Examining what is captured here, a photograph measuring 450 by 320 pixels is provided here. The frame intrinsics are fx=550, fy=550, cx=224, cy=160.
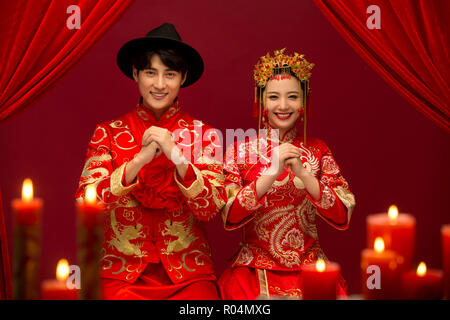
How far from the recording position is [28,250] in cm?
101

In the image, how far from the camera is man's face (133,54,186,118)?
2.14m

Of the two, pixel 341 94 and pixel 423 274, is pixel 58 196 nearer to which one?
pixel 341 94

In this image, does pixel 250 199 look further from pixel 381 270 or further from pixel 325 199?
pixel 381 270

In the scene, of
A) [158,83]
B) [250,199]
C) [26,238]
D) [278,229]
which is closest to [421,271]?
[26,238]

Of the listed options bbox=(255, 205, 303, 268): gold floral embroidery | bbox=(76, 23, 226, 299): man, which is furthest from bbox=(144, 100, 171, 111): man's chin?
bbox=(255, 205, 303, 268): gold floral embroidery

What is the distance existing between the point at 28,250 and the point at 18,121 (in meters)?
1.78

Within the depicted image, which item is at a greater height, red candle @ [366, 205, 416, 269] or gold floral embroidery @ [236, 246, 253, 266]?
red candle @ [366, 205, 416, 269]

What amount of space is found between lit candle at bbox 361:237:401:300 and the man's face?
4.03ft

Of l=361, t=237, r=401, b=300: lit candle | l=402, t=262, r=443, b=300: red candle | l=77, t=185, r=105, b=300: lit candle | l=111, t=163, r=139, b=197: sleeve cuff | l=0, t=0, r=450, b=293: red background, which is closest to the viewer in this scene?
l=77, t=185, r=105, b=300: lit candle

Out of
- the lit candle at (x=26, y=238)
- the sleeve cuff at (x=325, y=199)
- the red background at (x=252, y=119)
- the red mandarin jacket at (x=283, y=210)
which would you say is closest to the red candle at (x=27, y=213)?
the lit candle at (x=26, y=238)

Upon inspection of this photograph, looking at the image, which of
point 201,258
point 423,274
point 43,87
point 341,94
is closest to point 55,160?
point 43,87

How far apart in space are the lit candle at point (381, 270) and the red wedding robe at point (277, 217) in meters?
0.96

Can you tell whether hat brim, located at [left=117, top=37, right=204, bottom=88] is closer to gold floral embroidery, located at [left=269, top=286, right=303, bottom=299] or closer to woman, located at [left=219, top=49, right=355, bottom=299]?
woman, located at [left=219, top=49, right=355, bottom=299]

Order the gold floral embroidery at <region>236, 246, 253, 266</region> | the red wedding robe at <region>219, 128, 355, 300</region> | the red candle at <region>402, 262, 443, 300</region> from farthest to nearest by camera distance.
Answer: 1. the gold floral embroidery at <region>236, 246, 253, 266</region>
2. the red wedding robe at <region>219, 128, 355, 300</region>
3. the red candle at <region>402, 262, 443, 300</region>
